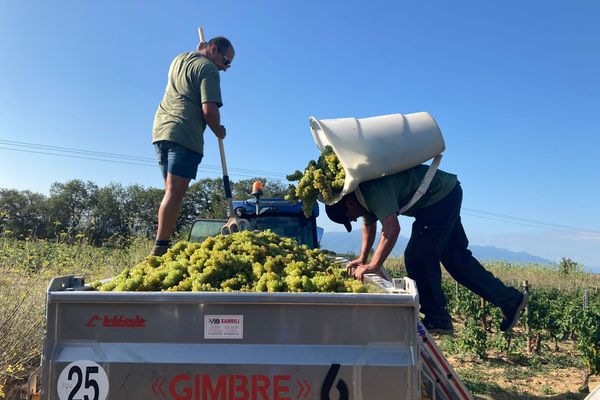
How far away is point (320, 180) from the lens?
12.9 feet

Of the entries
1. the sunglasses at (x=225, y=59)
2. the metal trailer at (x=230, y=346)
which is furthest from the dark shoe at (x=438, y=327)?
the sunglasses at (x=225, y=59)

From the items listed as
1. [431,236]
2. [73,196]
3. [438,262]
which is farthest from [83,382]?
[73,196]

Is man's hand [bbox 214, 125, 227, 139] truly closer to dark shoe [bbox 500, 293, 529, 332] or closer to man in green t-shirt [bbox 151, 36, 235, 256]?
man in green t-shirt [bbox 151, 36, 235, 256]

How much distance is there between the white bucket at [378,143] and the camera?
362 cm

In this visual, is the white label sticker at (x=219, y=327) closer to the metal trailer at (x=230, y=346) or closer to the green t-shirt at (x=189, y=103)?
the metal trailer at (x=230, y=346)

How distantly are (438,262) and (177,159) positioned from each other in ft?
8.52

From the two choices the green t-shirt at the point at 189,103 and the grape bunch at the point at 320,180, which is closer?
the grape bunch at the point at 320,180

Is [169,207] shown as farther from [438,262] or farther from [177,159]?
[438,262]

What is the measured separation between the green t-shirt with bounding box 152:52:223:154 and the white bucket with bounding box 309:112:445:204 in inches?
39.0

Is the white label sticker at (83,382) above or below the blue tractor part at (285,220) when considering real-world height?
below

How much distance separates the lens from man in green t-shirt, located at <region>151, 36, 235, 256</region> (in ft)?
12.9

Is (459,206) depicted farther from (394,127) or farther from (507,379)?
(507,379)

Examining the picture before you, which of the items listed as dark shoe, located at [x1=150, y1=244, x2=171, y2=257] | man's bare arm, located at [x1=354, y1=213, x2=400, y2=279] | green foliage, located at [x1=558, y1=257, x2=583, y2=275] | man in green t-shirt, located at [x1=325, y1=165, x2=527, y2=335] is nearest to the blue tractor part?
man in green t-shirt, located at [x1=325, y1=165, x2=527, y2=335]

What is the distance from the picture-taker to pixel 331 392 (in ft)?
6.44
